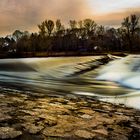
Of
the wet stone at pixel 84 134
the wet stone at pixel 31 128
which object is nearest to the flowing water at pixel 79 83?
the wet stone at pixel 84 134

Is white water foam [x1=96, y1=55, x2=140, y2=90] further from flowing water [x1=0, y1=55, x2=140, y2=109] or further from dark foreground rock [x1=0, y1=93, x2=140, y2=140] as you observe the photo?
dark foreground rock [x1=0, y1=93, x2=140, y2=140]

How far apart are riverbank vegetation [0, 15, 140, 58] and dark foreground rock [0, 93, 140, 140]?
5048 cm

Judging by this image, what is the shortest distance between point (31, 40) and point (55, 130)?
203 feet

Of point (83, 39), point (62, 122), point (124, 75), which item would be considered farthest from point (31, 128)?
point (83, 39)

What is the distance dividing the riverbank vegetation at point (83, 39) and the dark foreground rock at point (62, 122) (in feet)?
166

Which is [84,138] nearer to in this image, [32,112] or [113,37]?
[32,112]

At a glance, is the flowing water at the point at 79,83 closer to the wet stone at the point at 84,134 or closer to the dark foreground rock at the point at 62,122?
the dark foreground rock at the point at 62,122

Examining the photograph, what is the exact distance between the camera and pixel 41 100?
18.0 feet

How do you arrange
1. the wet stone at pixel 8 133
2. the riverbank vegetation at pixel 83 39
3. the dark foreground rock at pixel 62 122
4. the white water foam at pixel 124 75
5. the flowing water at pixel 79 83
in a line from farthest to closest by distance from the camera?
the riverbank vegetation at pixel 83 39
the white water foam at pixel 124 75
the flowing water at pixel 79 83
the dark foreground rock at pixel 62 122
the wet stone at pixel 8 133

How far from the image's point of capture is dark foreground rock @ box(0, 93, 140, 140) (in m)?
3.29

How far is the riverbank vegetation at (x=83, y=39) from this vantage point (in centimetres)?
5800

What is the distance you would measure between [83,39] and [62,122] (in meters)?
63.3

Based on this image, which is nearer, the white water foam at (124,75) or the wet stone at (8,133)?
the wet stone at (8,133)

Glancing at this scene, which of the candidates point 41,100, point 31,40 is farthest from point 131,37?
point 41,100
